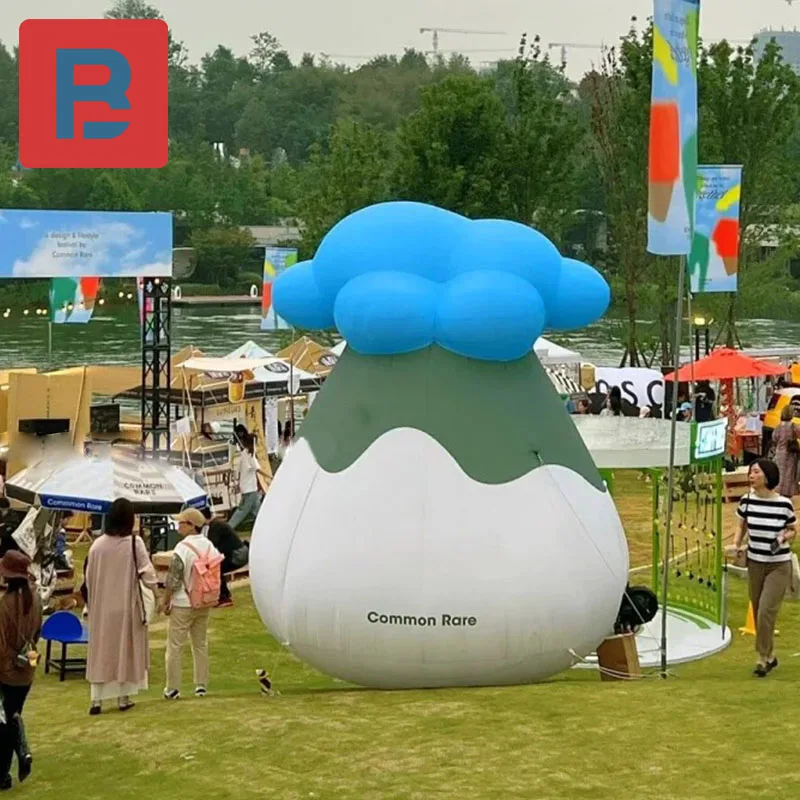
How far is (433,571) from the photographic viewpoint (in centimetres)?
956

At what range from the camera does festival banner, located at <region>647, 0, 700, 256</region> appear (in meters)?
10.1

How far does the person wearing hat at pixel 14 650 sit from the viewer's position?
7867 mm

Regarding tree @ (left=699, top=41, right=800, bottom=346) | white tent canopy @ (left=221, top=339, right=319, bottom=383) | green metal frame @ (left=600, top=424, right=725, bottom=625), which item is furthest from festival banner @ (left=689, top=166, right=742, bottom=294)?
tree @ (left=699, top=41, right=800, bottom=346)

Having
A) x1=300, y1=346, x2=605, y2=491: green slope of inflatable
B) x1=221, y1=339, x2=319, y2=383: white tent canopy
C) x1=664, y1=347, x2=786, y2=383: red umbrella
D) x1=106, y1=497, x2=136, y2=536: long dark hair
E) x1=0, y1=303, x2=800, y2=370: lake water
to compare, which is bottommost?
x1=0, y1=303, x2=800, y2=370: lake water

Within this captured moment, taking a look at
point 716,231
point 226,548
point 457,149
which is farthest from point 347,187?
point 226,548

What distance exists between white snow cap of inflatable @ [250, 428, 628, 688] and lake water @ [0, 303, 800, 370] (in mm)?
34808

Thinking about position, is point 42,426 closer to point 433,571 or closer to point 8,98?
point 433,571

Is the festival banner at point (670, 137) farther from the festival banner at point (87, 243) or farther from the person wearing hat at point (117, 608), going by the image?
the festival banner at point (87, 243)

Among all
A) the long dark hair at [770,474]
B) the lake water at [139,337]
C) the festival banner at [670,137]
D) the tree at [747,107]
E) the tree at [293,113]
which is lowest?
the lake water at [139,337]

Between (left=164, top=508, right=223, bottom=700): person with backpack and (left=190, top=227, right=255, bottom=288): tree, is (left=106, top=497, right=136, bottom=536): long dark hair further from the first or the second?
(left=190, top=227, right=255, bottom=288): tree

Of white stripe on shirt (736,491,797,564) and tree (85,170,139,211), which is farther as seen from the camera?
tree (85,170,139,211)

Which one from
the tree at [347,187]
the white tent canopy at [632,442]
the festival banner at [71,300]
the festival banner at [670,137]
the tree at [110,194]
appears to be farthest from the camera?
the tree at [110,194]

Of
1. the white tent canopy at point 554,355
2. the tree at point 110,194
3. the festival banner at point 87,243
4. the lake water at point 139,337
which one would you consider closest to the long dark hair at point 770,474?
the festival banner at point 87,243

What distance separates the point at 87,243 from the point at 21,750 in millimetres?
9917
